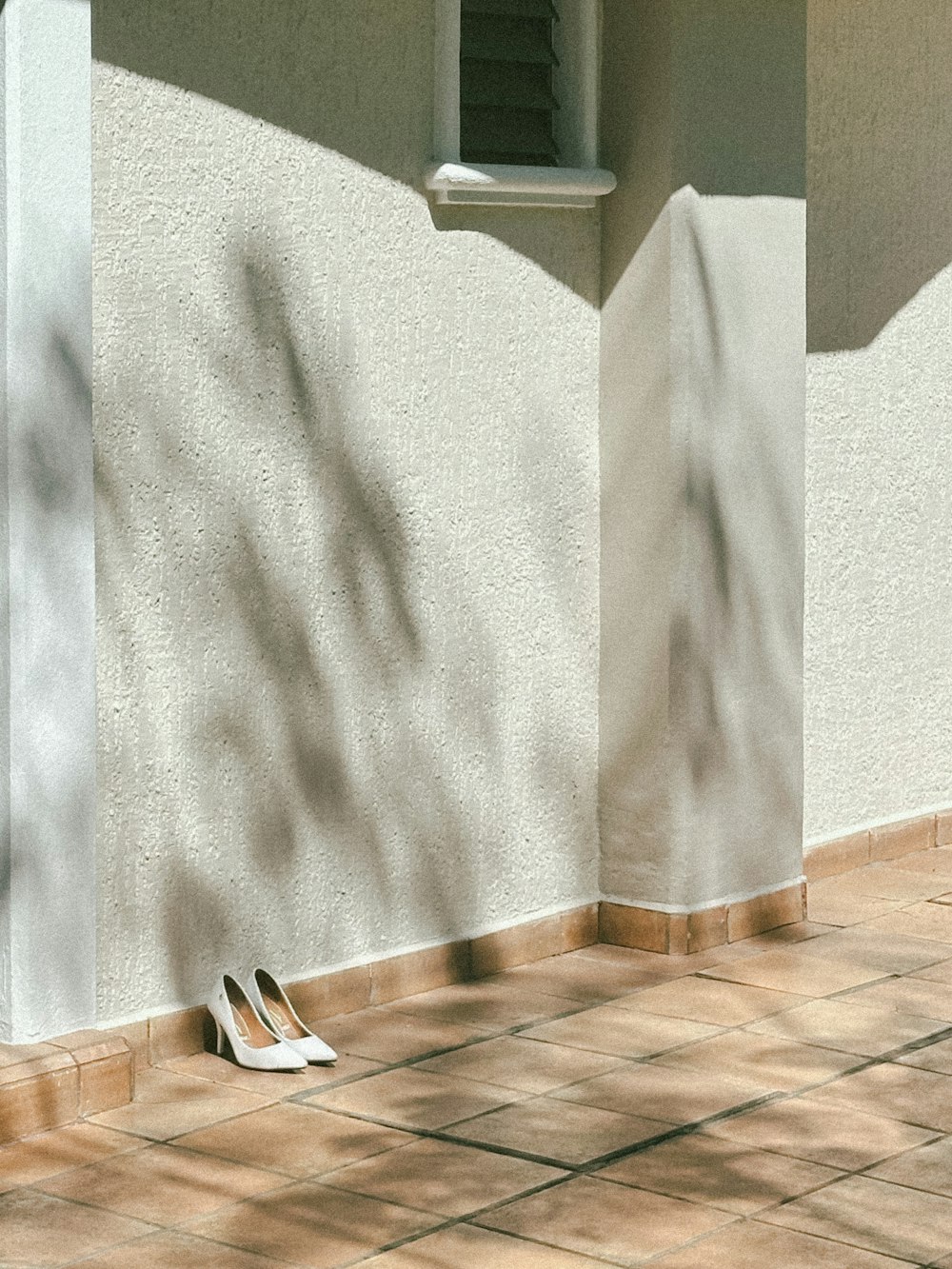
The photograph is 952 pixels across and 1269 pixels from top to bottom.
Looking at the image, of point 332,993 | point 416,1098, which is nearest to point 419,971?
point 332,993

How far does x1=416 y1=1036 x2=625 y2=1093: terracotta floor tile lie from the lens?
5754 mm

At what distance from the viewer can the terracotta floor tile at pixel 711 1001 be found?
20.8 feet

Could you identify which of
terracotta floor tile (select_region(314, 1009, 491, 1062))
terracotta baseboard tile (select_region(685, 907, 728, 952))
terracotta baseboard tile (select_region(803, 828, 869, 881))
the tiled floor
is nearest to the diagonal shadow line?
the tiled floor

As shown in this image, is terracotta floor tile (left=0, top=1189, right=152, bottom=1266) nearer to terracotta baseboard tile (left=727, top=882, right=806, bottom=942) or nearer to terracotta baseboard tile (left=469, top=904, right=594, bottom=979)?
terracotta baseboard tile (left=469, top=904, right=594, bottom=979)

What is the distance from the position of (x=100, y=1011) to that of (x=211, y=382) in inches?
65.6

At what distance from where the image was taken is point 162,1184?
Answer: 496 cm

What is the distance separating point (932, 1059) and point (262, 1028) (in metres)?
1.82

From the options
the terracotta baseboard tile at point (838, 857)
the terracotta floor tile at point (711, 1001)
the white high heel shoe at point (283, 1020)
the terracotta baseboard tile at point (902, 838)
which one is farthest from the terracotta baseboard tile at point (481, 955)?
the terracotta baseboard tile at point (902, 838)

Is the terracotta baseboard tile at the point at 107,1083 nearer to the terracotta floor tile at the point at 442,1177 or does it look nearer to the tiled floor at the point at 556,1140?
the tiled floor at the point at 556,1140

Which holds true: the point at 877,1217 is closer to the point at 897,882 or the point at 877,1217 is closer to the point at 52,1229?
the point at 52,1229

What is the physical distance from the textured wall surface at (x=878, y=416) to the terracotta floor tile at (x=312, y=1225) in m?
3.60

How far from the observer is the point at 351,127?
6.09m

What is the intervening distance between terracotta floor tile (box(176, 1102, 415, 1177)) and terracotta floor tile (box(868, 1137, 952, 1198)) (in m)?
1.14

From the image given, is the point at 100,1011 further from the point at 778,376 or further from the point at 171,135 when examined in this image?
the point at 778,376
